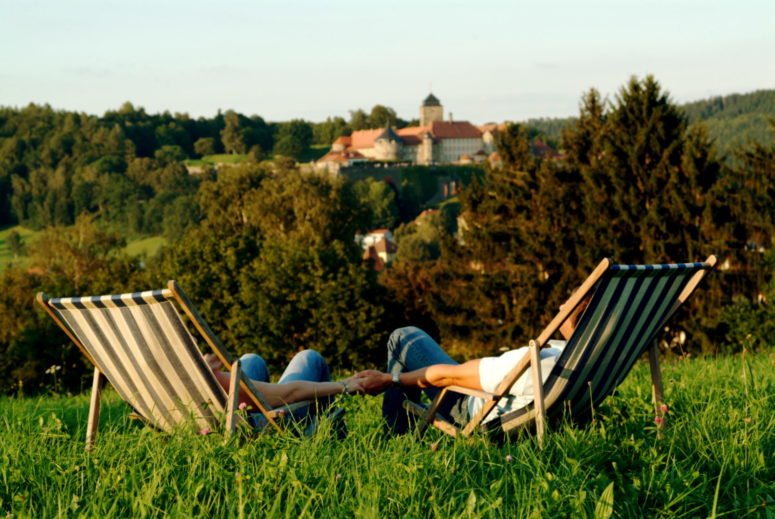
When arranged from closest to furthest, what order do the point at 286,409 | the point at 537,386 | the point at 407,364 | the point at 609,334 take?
the point at 537,386 → the point at 609,334 → the point at 286,409 → the point at 407,364

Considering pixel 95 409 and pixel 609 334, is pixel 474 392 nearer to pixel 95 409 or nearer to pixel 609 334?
pixel 609 334

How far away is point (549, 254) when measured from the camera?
2161 cm

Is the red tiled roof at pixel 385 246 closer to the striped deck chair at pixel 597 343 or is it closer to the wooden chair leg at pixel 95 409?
the wooden chair leg at pixel 95 409

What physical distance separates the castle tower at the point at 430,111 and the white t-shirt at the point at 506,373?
395 ft

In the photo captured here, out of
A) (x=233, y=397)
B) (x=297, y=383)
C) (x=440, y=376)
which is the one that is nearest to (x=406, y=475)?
(x=233, y=397)

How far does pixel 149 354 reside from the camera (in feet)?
9.24

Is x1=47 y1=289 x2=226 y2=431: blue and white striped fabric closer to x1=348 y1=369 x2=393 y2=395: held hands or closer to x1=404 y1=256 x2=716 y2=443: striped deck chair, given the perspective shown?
x1=348 y1=369 x2=393 y2=395: held hands

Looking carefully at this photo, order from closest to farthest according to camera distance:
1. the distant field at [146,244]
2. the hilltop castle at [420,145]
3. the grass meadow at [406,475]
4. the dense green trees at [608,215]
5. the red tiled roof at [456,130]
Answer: the grass meadow at [406,475] < the dense green trees at [608,215] < the distant field at [146,244] < the hilltop castle at [420,145] < the red tiled roof at [456,130]

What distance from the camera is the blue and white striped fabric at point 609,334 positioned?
2629 millimetres

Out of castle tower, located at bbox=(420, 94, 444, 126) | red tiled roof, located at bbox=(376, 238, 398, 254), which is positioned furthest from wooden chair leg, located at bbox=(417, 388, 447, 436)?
castle tower, located at bbox=(420, 94, 444, 126)

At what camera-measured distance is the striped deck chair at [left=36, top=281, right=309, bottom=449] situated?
104 inches

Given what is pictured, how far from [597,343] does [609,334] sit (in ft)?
0.20

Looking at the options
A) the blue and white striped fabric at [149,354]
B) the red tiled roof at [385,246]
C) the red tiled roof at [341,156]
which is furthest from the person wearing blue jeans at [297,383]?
the red tiled roof at [341,156]

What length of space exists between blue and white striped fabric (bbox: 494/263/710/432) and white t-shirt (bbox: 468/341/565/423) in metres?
0.05
